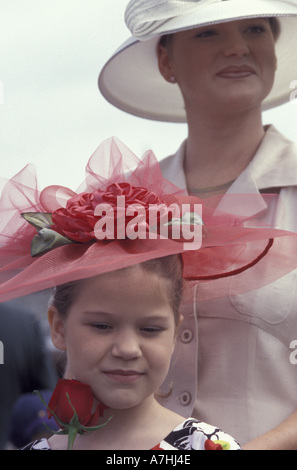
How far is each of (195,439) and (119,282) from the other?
275 millimetres

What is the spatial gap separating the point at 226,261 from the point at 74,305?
284mm

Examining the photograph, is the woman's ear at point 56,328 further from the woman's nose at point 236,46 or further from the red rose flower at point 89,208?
the woman's nose at point 236,46

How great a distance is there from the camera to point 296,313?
5.04 ft

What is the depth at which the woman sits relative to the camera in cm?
152

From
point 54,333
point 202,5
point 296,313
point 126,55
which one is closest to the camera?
point 54,333

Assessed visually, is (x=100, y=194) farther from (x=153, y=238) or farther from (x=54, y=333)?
(x=54, y=333)

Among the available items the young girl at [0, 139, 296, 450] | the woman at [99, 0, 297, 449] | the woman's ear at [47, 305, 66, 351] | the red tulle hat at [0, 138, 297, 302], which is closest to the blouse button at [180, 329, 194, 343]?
the woman at [99, 0, 297, 449]

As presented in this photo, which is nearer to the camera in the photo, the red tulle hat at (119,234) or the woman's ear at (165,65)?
the red tulle hat at (119,234)

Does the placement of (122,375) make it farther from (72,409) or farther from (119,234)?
(119,234)

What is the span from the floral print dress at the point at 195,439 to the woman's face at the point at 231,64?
31.1 inches

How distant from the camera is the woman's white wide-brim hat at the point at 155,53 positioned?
166cm

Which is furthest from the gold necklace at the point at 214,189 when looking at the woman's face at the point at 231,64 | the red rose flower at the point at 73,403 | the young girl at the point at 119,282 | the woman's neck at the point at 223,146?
the red rose flower at the point at 73,403
